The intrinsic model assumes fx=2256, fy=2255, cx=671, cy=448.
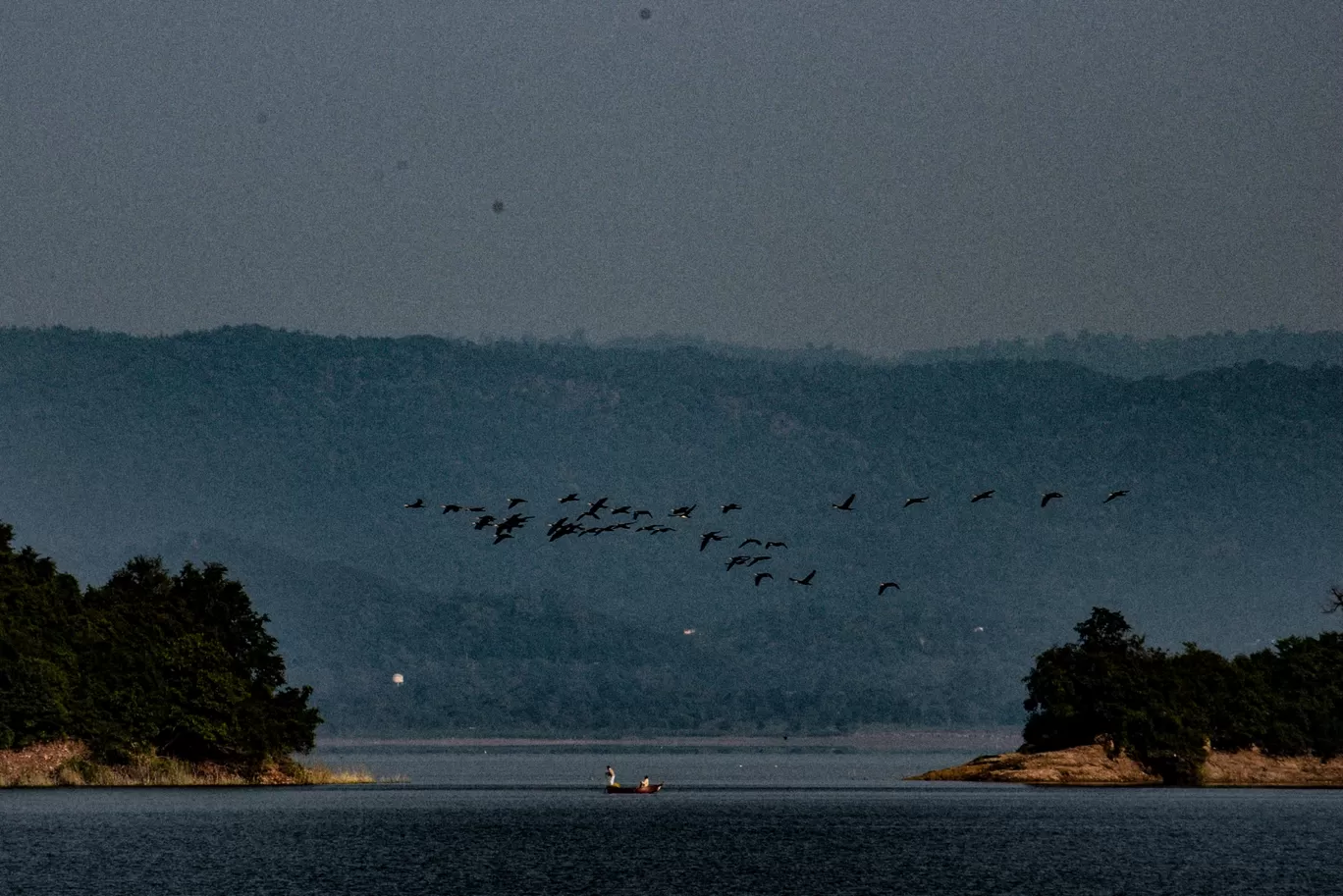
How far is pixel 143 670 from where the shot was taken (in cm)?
15338

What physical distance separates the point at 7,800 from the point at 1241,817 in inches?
3150

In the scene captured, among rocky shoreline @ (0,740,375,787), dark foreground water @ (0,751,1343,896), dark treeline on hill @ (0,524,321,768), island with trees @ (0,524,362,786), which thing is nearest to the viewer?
dark foreground water @ (0,751,1343,896)

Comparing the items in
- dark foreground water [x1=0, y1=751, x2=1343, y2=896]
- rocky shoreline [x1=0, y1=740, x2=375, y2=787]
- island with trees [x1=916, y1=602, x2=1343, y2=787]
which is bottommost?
dark foreground water [x1=0, y1=751, x2=1343, y2=896]

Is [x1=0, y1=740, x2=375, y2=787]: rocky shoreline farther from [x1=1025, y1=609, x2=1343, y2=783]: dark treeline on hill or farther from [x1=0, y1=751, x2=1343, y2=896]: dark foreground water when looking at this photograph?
[x1=1025, y1=609, x2=1343, y2=783]: dark treeline on hill

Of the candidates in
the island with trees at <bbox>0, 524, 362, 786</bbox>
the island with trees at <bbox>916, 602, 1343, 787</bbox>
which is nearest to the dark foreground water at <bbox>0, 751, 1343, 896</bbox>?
the island with trees at <bbox>916, 602, 1343, 787</bbox>

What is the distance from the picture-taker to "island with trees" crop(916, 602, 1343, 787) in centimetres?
16825

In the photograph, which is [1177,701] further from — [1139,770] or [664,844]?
[664,844]

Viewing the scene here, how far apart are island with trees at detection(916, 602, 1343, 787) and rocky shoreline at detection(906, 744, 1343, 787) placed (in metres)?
Answer: 0.08

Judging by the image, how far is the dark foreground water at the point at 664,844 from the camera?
100875 millimetres

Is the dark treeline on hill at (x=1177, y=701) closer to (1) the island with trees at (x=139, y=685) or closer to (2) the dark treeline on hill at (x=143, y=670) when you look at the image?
(2) the dark treeline on hill at (x=143, y=670)

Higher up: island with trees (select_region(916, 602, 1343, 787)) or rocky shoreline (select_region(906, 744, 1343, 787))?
island with trees (select_region(916, 602, 1343, 787))

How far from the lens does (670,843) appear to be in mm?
127875

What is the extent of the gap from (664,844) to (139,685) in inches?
1713

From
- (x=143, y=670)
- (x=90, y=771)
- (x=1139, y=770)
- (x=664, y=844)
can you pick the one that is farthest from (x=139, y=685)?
(x=1139, y=770)
